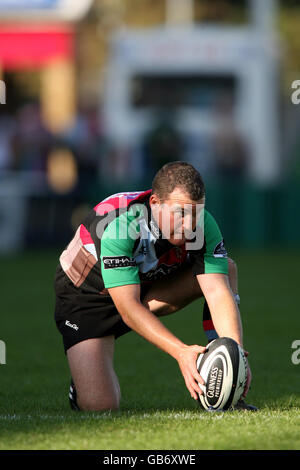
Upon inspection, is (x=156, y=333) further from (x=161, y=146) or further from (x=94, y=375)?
(x=161, y=146)

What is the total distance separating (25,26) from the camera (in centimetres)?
2133

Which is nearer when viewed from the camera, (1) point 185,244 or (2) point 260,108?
(1) point 185,244

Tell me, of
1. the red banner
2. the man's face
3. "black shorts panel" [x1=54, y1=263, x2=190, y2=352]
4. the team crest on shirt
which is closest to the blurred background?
the red banner

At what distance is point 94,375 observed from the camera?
20.8ft

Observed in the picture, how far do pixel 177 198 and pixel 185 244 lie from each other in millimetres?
536

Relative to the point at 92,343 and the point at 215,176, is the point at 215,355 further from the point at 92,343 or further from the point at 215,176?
the point at 215,176

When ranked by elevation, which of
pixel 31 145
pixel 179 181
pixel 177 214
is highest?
pixel 179 181

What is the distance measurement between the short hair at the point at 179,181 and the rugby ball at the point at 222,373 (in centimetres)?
83

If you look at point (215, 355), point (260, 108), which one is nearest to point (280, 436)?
point (215, 355)

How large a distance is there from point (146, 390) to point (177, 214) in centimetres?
193

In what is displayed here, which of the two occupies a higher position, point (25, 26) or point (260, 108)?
point (25, 26)

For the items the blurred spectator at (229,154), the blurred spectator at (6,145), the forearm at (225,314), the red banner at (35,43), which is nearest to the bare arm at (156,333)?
the forearm at (225,314)

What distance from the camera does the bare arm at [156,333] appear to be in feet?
17.9

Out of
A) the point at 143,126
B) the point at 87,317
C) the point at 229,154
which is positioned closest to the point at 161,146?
the point at 229,154
